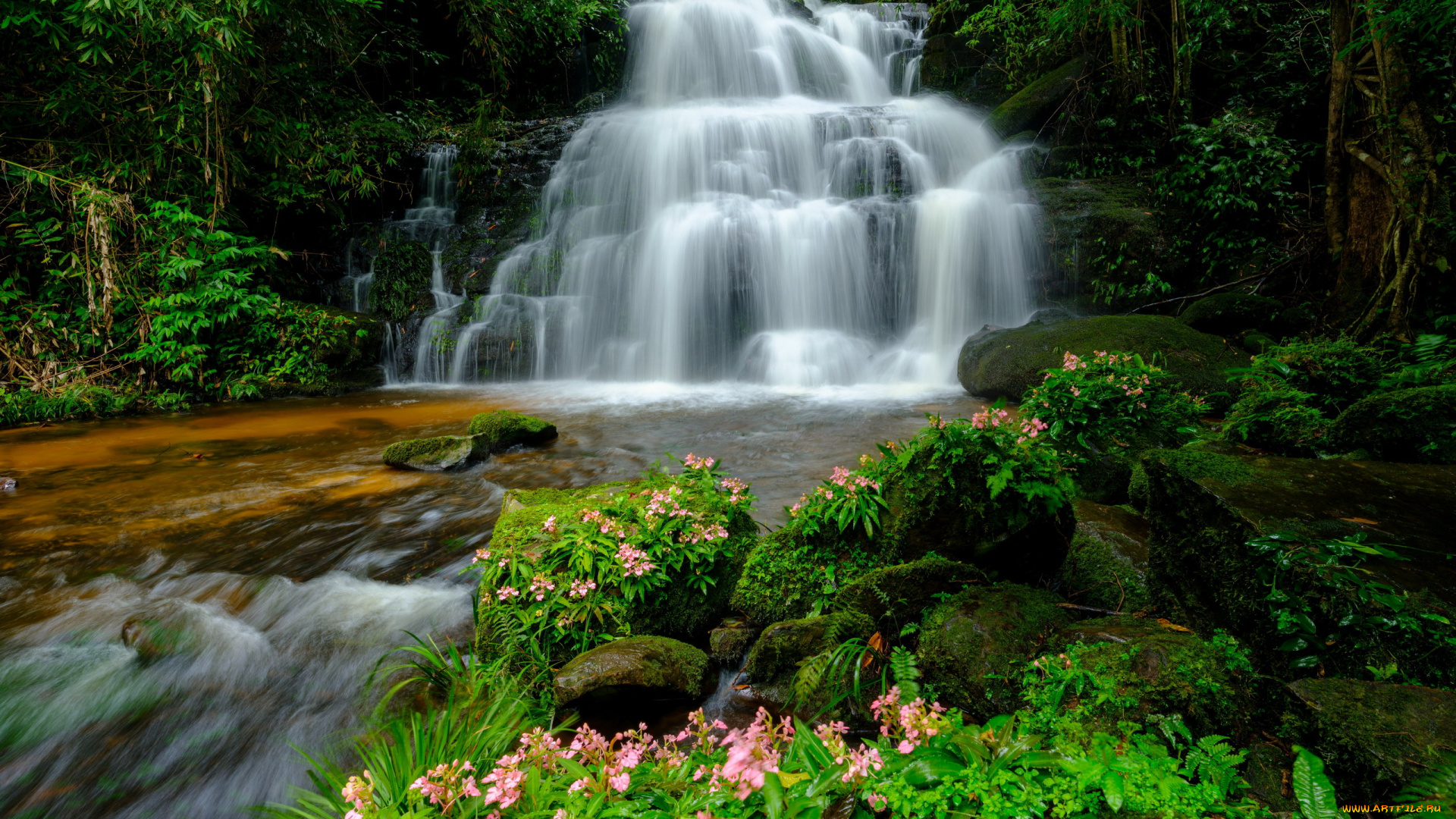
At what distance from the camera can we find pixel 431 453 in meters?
6.19

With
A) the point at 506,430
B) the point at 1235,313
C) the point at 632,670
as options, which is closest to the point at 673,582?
the point at 632,670

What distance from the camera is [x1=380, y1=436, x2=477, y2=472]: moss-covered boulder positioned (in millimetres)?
6109

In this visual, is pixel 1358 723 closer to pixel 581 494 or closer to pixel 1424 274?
pixel 581 494

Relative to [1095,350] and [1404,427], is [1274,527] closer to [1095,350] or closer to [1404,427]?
[1404,427]

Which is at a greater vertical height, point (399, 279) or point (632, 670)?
point (399, 279)

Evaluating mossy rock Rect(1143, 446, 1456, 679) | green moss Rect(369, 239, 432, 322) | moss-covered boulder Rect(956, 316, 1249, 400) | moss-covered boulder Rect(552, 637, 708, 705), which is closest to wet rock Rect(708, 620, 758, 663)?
moss-covered boulder Rect(552, 637, 708, 705)

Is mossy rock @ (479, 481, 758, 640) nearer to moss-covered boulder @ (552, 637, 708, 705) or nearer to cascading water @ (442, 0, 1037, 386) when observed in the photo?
moss-covered boulder @ (552, 637, 708, 705)

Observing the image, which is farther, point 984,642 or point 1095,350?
point 1095,350

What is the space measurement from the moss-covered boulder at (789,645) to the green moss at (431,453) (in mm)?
4307

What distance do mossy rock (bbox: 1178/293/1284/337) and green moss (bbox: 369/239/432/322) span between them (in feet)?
Answer: 43.4

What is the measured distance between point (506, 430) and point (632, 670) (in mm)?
4614

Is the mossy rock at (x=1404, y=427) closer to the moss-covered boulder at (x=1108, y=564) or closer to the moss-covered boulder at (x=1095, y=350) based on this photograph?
the moss-covered boulder at (x=1108, y=564)

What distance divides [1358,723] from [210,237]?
1334cm

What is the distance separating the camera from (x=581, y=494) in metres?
4.07
